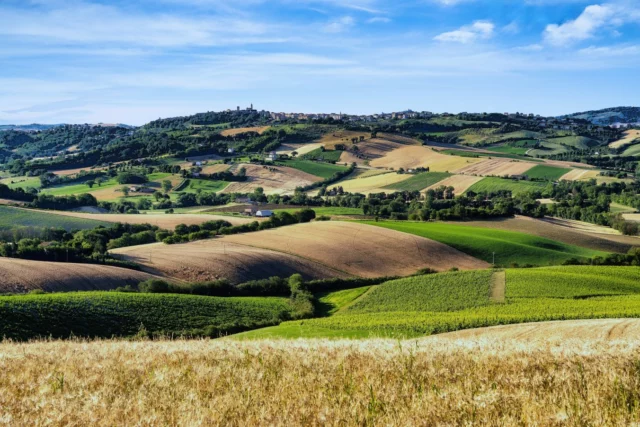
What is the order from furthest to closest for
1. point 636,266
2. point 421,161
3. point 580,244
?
point 421,161, point 580,244, point 636,266

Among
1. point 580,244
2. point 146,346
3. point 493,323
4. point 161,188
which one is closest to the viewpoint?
point 146,346

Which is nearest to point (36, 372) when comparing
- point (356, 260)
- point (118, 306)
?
point (118, 306)

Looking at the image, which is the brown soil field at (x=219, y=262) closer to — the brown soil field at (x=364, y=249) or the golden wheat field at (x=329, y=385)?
the brown soil field at (x=364, y=249)

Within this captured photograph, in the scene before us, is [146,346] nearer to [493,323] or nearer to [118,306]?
→ [493,323]

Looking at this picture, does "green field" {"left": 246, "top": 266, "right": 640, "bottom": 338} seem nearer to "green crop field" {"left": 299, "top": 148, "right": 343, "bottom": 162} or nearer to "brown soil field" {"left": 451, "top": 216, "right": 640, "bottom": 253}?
"brown soil field" {"left": 451, "top": 216, "right": 640, "bottom": 253}

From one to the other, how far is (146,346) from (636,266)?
68.9m

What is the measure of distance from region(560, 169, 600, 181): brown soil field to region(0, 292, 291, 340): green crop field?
11288 centimetres

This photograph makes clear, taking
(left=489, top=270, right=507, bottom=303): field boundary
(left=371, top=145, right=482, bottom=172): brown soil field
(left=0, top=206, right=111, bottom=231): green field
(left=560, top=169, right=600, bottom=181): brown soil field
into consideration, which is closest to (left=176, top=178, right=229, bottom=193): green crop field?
(left=0, top=206, right=111, bottom=231): green field

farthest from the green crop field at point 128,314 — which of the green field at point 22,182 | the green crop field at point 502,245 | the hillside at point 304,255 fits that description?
the green field at point 22,182

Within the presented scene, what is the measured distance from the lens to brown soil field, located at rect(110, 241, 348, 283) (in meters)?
63.1

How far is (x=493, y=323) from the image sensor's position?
4003cm

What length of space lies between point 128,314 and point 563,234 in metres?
69.3

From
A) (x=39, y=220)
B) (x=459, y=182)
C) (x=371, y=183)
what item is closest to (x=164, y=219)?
(x=39, y=220)

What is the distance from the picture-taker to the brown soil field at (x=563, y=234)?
282 feet
